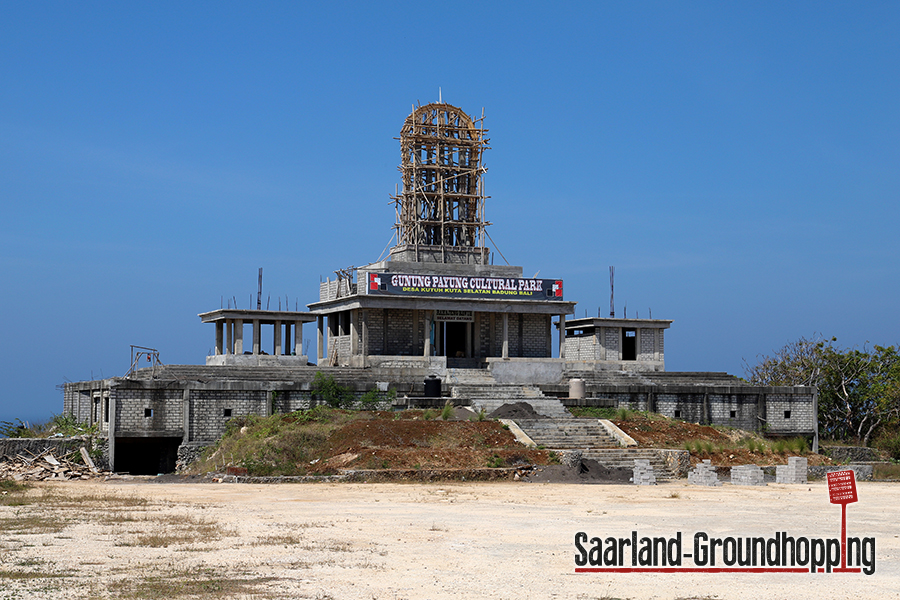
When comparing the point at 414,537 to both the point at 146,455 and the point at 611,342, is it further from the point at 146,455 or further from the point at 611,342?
the point at 611,342

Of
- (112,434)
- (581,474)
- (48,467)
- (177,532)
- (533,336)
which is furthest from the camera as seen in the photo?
(533,336)

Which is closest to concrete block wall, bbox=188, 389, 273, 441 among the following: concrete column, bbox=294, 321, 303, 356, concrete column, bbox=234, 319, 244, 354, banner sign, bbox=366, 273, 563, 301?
banner sign, bbox=366, 273, 563, 301

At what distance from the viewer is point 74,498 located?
1026 inches

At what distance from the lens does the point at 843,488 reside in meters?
14.3

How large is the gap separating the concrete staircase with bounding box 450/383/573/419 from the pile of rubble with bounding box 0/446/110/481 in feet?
45.1

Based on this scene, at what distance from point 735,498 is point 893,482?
33.6ft

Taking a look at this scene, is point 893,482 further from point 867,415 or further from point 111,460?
point 111,460

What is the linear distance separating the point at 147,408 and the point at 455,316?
17720 mm

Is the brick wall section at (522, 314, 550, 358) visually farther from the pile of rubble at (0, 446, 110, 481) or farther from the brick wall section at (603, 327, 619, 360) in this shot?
the pile of rubble at (0, 446, 110, 481)

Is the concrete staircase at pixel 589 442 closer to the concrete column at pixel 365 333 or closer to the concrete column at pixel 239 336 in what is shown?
the concrete column at pixel 365 333

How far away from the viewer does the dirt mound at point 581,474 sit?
31484 mm

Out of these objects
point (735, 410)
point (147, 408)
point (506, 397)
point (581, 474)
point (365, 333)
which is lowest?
point (581, 474)

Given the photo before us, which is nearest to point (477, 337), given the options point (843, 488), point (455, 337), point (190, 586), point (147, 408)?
point (455, 337)

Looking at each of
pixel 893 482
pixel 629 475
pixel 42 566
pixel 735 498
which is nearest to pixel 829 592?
pixel 42 566
